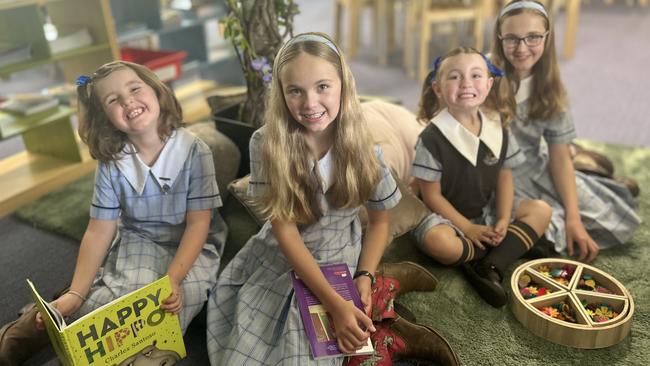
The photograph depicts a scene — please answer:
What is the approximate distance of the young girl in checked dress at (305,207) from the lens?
3.62 ft

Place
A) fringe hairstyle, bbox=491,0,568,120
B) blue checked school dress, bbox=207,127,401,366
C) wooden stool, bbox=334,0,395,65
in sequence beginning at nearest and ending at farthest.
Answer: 1. blue checked school dress, bbox=207,127,401,366
2. fringe hairstyle, bbox=491,0,568,120
3. wooden stool, bbox=334,0,395,65

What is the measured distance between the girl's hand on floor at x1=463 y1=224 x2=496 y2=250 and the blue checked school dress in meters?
0.31

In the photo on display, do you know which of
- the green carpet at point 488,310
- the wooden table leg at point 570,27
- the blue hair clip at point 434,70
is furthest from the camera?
the wooden table leg at point 570,27

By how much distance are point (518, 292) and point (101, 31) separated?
2024mm

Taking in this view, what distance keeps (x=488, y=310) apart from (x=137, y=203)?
0.91 meters

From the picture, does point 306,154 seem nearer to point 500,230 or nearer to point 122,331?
point 122,331

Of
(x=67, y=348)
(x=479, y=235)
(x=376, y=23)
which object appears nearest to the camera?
(x=67, y=348)

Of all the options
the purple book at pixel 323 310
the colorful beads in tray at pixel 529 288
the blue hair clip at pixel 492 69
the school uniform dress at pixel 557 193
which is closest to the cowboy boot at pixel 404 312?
the purple book at pixel 323 310

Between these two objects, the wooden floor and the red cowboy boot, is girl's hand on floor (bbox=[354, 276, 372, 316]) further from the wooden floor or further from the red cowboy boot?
the wooden floor

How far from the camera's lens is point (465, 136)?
4.77 feet

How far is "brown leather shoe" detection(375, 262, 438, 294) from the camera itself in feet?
4.55

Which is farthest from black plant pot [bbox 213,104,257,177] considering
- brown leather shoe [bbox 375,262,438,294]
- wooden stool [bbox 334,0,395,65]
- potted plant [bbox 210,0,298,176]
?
wooden stool [bbox 334,0,395,65]

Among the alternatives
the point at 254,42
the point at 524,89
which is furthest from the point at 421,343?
the point at 254,42

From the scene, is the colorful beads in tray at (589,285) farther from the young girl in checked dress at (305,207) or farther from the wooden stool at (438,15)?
the wooden stool at (438,15)
